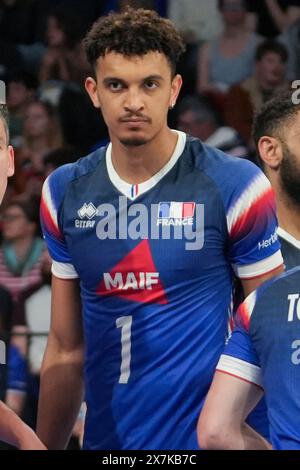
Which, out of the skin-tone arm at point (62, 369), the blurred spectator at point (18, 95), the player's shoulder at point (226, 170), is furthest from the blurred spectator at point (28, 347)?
the player's shoulder at point (226, 170)

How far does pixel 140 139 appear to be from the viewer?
4039mm

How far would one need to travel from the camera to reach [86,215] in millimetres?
4191

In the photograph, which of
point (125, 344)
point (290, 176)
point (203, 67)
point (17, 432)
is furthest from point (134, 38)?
point (203, 67)

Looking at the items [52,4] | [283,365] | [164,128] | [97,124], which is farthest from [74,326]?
[52,4]

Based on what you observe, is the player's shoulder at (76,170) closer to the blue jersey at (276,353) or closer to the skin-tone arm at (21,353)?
the blue jersey at (276,353)

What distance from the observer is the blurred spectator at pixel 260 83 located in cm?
670

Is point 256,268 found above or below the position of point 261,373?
above

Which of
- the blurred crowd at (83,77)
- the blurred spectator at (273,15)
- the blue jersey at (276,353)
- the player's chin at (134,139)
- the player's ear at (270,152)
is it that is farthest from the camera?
the blurred spectator at (273,15)

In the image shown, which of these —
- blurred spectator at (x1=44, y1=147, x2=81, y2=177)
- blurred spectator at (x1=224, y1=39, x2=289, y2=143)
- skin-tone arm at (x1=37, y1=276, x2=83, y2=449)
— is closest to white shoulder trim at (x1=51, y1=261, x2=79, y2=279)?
skin-tone arm at (x1=37, y1=276, x2=83, y2=449)

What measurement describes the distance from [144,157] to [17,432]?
1015 mm

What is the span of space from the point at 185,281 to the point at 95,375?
0.47 m

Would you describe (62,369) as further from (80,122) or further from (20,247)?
(80,122)

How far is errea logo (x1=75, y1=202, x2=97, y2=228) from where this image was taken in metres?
4.19

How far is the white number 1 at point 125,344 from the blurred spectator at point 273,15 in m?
3.23
